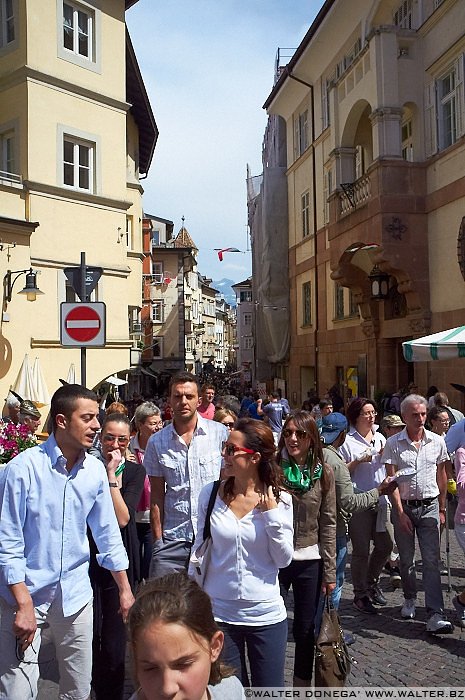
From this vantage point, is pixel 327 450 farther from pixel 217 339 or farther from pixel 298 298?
pixel 217 339

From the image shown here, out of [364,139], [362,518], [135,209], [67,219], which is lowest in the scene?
[362,518]

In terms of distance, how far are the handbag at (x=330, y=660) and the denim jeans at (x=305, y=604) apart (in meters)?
0.28

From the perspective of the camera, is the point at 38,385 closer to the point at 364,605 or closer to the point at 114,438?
the point at 364,605

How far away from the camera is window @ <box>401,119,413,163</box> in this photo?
61.6ft

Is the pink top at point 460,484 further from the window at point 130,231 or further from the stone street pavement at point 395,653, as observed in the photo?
the window at point 130,231

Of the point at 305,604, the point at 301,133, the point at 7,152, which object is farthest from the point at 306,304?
the point at 305,604

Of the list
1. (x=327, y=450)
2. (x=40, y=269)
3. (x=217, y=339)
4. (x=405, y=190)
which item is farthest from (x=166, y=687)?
(x=217, y=339)

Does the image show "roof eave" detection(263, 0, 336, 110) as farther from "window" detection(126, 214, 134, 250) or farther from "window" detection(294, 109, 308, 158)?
"window" detection(126, 214, 134, 250)

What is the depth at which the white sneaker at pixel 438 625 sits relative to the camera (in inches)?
227

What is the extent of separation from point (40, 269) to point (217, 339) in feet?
342

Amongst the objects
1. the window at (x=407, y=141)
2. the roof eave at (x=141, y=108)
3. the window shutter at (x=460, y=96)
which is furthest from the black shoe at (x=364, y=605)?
the roof eave at (x=141, y=108)

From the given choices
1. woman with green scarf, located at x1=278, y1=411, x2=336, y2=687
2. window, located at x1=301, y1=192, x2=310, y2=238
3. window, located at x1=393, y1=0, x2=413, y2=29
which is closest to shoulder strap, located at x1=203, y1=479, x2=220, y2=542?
woman with green scarf, located at x1=278, y1=411, x2=336, y2=687

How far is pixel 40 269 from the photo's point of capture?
657 inches

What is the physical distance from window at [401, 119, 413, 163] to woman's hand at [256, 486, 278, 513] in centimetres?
1649
